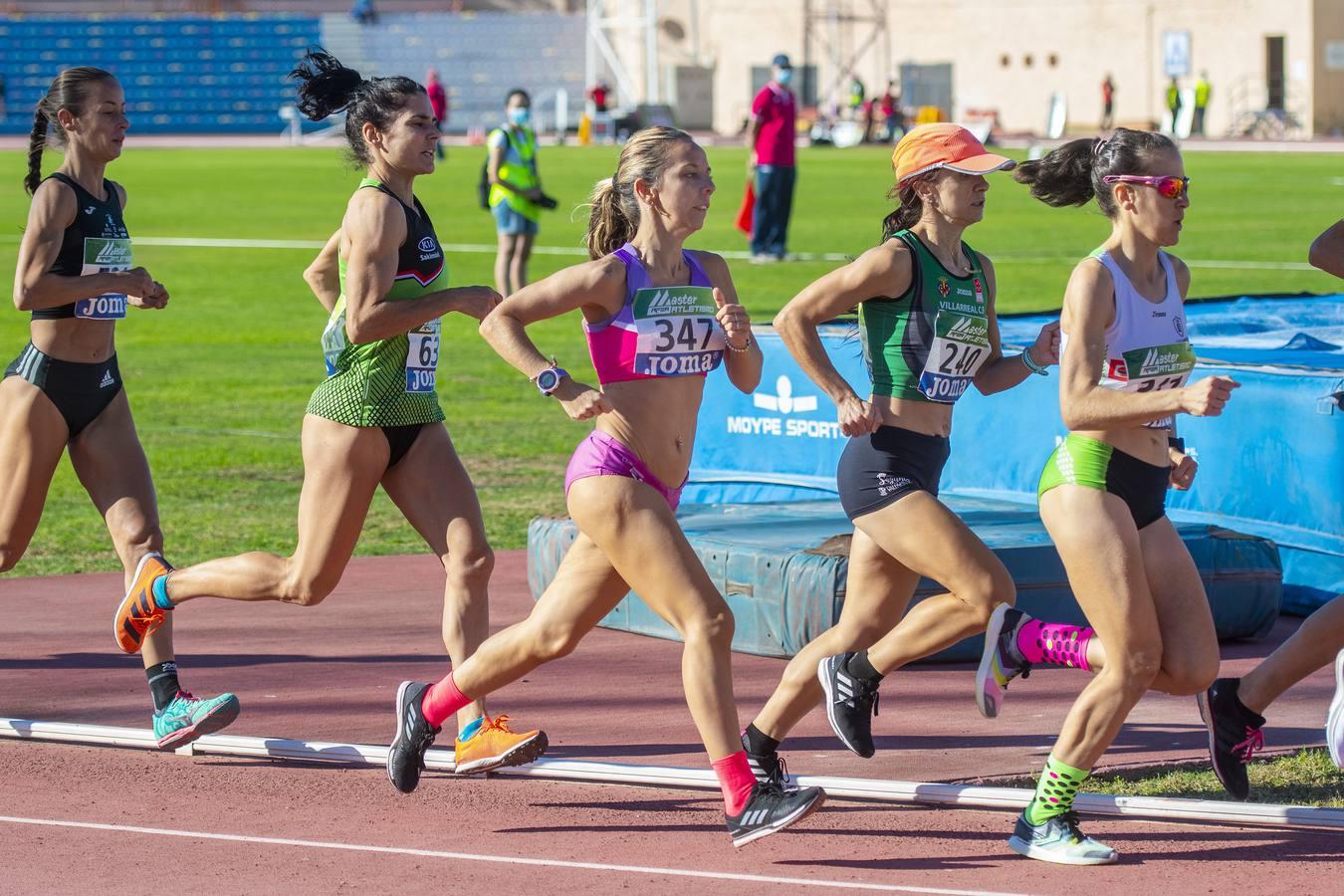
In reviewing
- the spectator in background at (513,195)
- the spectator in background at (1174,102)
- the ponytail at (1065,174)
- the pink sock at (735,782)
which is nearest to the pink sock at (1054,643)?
the pink sock at (735,782)

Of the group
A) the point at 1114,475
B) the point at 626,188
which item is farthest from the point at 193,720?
the point at 1114,475

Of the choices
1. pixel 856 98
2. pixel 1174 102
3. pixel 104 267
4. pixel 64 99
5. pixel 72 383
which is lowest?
pixel 72 383

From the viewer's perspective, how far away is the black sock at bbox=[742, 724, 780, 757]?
5766 mm

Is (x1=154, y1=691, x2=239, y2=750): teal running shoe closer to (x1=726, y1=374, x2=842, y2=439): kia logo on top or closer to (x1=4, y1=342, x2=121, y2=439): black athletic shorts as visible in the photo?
(x1=4, y1=342, x2=121, y2=439): black athletic shorts

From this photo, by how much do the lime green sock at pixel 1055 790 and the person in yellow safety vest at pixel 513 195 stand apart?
13.8m

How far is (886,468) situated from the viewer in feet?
18.7

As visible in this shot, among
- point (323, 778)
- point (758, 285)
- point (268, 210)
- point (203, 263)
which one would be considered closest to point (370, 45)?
point (268, 210)

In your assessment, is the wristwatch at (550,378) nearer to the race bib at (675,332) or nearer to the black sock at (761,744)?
the race bib at (675,332)

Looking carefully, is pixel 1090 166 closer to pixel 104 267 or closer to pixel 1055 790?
pixel 1055 790

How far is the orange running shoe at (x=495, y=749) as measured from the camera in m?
6.02

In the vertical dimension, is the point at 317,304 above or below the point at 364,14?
below

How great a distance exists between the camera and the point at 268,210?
35312mm

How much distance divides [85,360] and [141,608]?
0.87m

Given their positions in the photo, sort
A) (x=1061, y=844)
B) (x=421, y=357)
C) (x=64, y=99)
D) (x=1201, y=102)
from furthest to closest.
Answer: (x=1201, y=102) < (x=64, y=99) < (x=421, y=357) < (x=1061, y=844)
